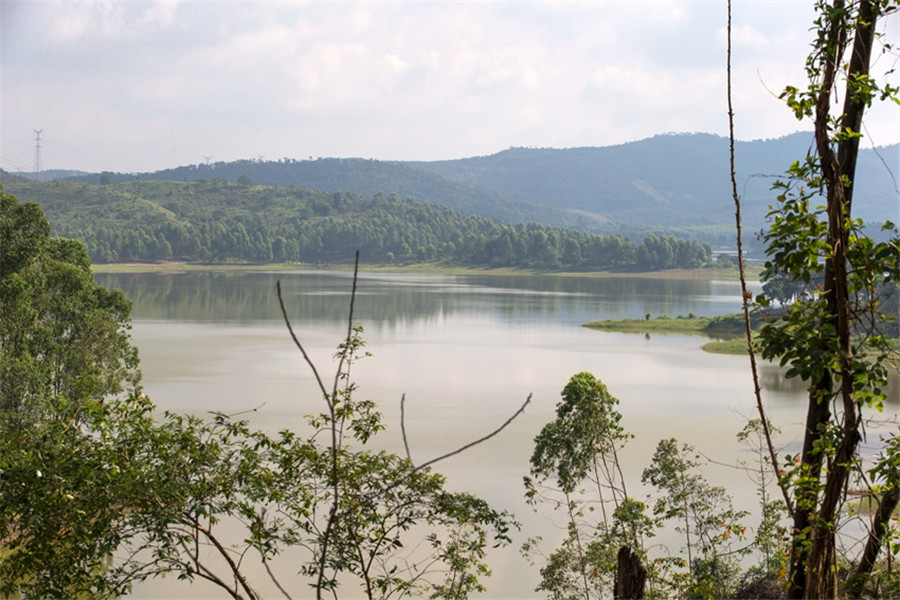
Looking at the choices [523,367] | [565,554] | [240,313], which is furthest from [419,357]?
[565,554]

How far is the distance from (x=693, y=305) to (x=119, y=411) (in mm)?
38425

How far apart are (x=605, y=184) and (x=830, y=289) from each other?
18617cm

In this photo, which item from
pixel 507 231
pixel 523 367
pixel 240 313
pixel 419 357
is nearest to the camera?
pixel 523 367

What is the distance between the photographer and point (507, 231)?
237 ft

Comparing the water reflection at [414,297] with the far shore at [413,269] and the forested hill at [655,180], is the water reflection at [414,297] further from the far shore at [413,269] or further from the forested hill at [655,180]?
the forested hill at [655,180]

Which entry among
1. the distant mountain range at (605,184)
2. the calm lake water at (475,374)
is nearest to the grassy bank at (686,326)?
the calm lake water at (475,374)

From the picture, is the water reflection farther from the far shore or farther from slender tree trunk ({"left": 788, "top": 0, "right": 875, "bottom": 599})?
slender tree trunk ({"left": 788, "top": 0, "right": 875, "bottom": 599})

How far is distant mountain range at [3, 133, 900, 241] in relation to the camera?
135125 millimetres

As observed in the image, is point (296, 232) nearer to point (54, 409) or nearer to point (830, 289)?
point (54, 409)

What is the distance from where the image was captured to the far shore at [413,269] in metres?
62.5

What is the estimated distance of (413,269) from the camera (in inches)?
2899

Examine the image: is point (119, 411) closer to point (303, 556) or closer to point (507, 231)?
point (303, 556)

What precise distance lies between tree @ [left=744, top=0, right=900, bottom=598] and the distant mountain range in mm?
119670

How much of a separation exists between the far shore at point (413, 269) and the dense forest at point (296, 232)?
103cm
